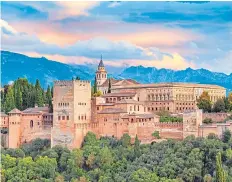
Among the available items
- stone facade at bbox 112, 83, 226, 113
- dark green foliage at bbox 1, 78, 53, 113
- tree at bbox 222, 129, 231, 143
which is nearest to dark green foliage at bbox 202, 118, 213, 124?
tree at bbox 222, 129, 231, 143

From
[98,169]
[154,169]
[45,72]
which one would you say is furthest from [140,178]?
[45,72]

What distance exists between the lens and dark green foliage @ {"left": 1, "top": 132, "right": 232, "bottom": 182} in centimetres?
3484

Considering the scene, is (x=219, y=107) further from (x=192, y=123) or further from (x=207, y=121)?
(x=192, y=123)

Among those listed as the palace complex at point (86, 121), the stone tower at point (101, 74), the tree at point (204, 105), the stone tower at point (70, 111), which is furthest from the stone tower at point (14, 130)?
the stone tower at point (101, 74)


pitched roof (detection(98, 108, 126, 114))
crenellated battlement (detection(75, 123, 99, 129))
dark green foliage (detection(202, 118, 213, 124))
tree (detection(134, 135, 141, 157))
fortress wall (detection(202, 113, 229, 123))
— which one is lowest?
tree (detection(134, 135, 141, 157))

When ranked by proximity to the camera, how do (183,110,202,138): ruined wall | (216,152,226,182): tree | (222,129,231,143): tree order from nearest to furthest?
(216,152,226,182): tree < (222,129,231,143): tree < (183,110,202,138): ruined wall

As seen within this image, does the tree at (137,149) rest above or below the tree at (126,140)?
below

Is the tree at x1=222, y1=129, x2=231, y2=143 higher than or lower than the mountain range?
lower

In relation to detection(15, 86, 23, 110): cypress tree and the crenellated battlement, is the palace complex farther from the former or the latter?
detection(15, 86, 23, 110): cypress tree

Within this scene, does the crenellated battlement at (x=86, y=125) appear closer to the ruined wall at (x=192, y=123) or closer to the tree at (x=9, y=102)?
the ruined wall at (x=192, y=123)

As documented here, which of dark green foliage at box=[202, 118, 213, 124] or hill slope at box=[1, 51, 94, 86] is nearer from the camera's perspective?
dark green foliage at box=[202, 118, 213, 124]

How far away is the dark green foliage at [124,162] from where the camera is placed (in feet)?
114

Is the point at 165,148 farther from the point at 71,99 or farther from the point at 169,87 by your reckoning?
the point at 169,87

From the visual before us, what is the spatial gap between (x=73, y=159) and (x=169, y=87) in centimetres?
1333
